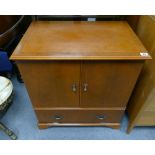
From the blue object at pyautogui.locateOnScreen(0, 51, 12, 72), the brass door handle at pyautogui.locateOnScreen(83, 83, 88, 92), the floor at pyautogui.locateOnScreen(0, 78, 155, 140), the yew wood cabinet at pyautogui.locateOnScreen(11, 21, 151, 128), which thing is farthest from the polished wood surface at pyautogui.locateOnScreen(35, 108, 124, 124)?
the blue object at pyautogui.locateOnScreen(0, 51, 12, 72)

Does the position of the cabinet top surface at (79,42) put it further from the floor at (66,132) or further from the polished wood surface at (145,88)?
the floor at (66,132)

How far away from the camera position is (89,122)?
1.30m

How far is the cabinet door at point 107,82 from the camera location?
0.86 metres

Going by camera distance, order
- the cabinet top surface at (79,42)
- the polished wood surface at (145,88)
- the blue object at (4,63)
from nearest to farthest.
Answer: the cabinet top surface at (79,42)
the polished wood surface at (145,88)
the blue object at (4,63)

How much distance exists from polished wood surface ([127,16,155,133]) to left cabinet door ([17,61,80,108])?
1.44ft

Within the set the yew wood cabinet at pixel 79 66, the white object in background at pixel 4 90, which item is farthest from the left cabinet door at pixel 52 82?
the white object in background at pixel 4 90

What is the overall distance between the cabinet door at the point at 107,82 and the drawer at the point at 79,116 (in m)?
0.09

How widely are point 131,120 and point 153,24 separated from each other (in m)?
0.74

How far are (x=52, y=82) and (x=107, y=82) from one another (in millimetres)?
338

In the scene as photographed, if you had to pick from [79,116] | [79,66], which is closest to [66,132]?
[79,116]

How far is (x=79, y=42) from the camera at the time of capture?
896 mm
